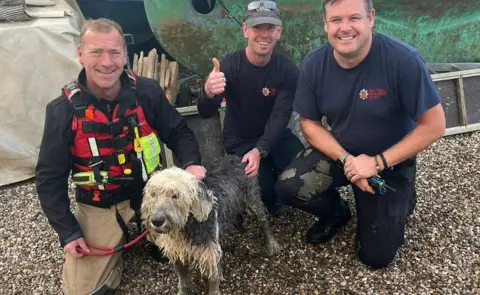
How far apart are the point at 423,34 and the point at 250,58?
4.39 metres

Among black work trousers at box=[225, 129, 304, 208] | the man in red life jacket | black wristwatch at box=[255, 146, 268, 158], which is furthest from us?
black work trousers at box=[225, 129, 304, 208]

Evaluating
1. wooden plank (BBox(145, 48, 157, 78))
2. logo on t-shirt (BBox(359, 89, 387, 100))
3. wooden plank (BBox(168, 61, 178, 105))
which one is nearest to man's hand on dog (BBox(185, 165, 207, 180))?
logo on t-shirt (BBox(359, 89, 387, 100))

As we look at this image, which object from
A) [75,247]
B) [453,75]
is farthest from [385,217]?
[453,75]

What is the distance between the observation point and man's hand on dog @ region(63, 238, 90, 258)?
353 centimetres

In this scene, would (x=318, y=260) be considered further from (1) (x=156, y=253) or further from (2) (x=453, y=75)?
(2) (x=453, y=75)

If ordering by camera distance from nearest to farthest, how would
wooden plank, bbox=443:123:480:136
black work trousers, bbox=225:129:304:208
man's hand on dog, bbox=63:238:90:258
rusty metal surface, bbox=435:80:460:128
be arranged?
man's hand on dog, bbox=63:238:90:258, black work trousers, bbox=225:129:304:208, wooden plank, bbox=443:123:480:136, rusty metal surface, bbox=435:80:460:128

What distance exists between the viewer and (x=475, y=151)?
5.48 m

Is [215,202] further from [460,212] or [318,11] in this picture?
[318,11]

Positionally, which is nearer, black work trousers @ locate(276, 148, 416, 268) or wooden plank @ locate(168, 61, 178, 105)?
black work trousers @ locate(276, 148, 416, 268)

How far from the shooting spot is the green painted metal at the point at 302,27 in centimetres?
673

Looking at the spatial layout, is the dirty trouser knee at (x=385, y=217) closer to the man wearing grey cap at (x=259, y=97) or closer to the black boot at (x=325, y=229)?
the black boot at (x=325, y=229)

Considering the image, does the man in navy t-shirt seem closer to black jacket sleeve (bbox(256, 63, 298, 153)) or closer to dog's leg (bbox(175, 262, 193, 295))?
black jacket sleeve (bbox(256, 63, 298, 153))

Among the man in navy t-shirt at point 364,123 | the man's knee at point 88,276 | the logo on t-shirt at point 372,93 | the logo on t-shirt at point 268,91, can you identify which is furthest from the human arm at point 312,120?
the man's knee at point 88,276

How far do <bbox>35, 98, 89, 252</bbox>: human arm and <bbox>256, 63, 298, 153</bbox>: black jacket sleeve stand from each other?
180 centimetres
